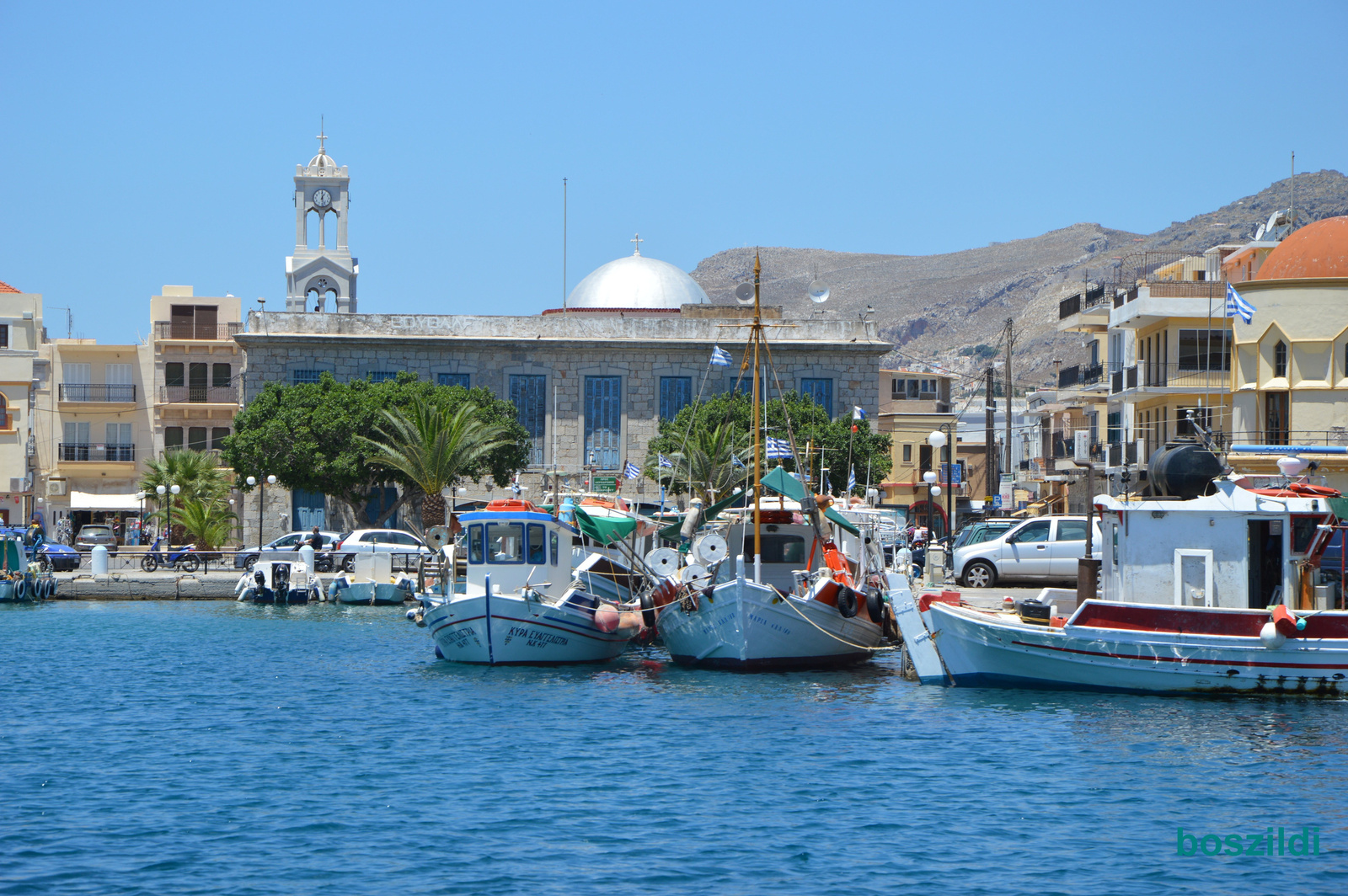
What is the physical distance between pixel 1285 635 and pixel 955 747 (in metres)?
5.13

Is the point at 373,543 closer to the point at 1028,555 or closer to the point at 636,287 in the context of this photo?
the point at 1028,555

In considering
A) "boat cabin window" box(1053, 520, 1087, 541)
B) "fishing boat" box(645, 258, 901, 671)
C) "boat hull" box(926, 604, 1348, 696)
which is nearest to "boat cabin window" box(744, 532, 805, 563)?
"fishing boat" box(645, 258, 901, 671)

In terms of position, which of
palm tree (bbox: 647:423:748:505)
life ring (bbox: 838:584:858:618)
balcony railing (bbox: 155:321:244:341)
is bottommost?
life ring (bbox: 838:584:858:618)

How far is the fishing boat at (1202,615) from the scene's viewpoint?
20266mm

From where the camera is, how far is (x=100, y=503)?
2392 inches

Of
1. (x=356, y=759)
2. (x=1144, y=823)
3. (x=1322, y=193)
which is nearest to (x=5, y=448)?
(x=356, y=759)

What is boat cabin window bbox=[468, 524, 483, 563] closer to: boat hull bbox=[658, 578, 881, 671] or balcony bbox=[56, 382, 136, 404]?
boat hull bbox=[658, 578, 881, 671]

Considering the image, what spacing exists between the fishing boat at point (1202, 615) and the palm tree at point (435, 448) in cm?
2458

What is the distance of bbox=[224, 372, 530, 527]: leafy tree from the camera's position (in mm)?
48844

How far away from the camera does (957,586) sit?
1270 inches

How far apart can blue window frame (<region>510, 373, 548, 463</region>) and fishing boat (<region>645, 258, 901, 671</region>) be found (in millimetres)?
29416

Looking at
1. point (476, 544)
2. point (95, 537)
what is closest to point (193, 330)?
point (95, 537)

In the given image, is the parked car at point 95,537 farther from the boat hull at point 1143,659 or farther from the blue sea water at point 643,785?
the boat hull at point 1143,659

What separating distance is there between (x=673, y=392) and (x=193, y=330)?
75.6 ft
